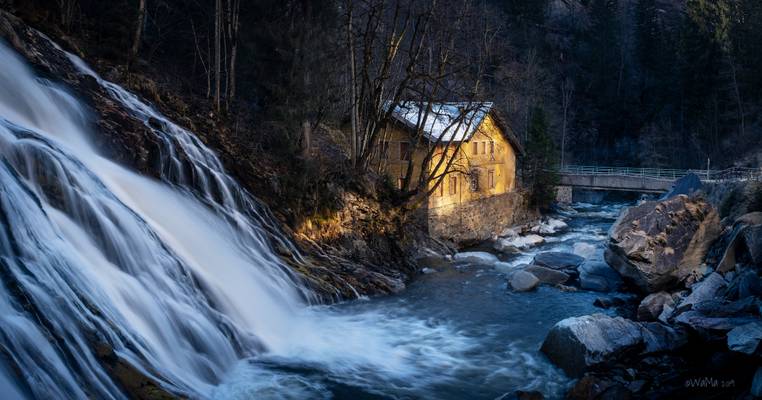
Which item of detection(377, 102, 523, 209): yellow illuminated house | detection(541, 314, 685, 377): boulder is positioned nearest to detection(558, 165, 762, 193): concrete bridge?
detection(377, 102, 523, 209): yellow illuminated house

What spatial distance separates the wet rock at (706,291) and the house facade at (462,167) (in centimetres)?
1167

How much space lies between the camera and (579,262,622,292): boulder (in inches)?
677

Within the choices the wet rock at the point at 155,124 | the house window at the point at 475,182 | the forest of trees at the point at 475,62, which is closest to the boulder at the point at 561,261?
the forest of trees at the point at 475,62

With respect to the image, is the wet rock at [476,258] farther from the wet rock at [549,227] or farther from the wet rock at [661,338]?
the wet rock at [549,227]

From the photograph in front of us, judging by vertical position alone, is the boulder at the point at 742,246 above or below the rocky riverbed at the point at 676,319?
above

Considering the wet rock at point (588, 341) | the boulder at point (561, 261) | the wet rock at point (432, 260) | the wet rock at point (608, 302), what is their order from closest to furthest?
the wet rock at point (588, 341)
the wet rock at point (608, 302)
the boulder at point (561, 261)
the wet rock at point (432, 260)

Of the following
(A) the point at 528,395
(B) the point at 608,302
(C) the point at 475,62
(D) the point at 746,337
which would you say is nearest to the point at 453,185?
(C) the point at 475,62

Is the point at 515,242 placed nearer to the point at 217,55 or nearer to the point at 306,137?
the point at 306,137

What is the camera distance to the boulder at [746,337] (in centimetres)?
906

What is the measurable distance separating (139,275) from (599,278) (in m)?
12.8

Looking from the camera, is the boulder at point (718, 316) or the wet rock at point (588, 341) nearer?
the wet rock at point (588, 341)

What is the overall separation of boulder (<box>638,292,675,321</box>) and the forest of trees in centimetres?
852

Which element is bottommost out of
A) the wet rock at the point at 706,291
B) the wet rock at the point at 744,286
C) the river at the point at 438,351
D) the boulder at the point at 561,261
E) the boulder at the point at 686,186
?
the river at the point at 438,351

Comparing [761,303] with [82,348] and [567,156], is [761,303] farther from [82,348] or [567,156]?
[567,156]
